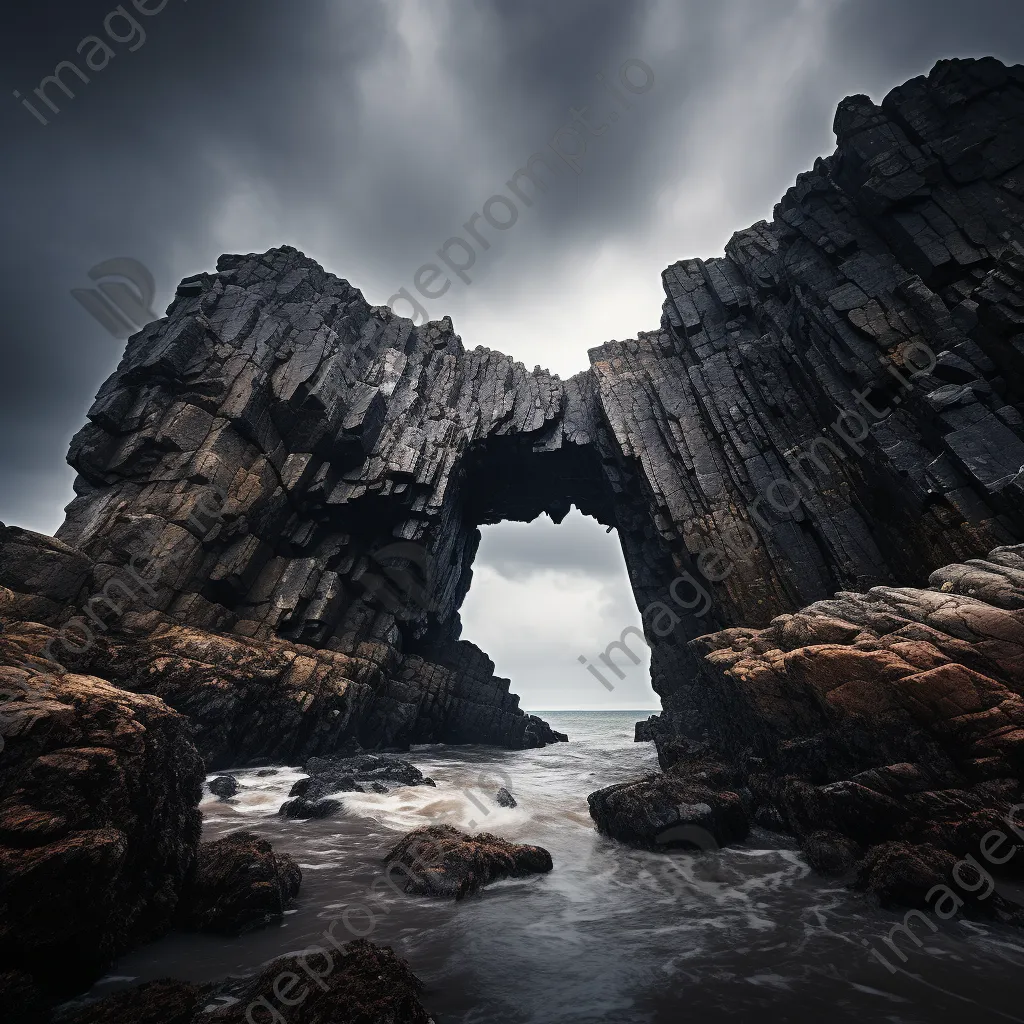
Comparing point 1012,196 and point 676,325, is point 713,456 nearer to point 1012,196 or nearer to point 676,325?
point 676,325

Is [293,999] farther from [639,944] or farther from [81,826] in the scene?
[639,944]

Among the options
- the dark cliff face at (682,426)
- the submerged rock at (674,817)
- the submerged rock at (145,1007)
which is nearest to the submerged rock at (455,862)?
the submerged rock at (674,817)

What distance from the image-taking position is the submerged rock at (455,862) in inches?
329

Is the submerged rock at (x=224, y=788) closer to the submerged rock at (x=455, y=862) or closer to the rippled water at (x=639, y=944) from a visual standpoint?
the rippled water at (x=639, y=944)

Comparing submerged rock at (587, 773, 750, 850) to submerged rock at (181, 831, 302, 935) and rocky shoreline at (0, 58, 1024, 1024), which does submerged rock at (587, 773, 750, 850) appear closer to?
rocky shoreline at (0, 58, 1024, 1024)

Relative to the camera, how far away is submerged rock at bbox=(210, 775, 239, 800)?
1524 centimetres

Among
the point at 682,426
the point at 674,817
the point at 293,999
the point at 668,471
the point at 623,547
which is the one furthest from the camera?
the point at 623,547

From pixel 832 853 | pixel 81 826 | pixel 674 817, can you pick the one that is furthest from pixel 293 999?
pixel 832 853

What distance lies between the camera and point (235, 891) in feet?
21.7

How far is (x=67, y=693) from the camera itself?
629 centimetres

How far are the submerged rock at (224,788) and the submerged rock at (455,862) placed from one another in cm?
945

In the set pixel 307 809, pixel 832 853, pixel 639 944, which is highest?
pixel 307 809

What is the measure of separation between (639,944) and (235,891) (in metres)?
6.26

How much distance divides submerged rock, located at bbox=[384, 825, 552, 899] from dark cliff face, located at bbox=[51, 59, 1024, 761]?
2021 cm
